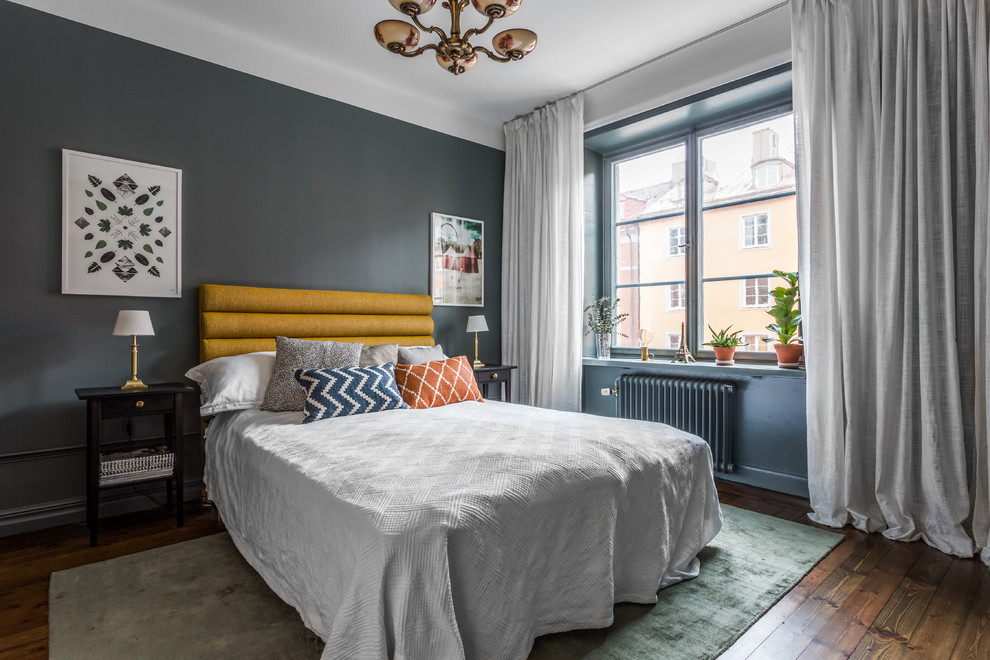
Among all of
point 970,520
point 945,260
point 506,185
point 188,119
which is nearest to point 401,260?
point 506,185

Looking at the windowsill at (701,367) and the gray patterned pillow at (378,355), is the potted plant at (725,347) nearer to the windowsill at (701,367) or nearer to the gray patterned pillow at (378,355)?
the windowsill at (701,367)

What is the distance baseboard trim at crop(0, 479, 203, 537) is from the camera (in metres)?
2.65

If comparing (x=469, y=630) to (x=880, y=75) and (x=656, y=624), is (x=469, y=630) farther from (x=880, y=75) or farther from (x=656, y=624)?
(x=880, y=75)

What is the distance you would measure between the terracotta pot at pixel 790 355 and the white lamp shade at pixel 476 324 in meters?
2.13

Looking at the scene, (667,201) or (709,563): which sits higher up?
(667,201)

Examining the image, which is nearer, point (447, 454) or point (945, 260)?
point (447, 454)

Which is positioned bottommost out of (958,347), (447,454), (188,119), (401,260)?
(447,454)

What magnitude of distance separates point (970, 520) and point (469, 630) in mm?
2510

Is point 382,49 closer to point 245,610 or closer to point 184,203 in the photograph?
point 184,203

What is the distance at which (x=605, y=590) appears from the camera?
1.74m

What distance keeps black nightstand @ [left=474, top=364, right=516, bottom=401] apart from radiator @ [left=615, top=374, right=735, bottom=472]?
905 mm

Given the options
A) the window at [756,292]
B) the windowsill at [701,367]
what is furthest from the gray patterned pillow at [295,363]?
the window at [756,292]

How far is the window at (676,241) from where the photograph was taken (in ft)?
13.7

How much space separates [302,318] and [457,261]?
4.90 feet
